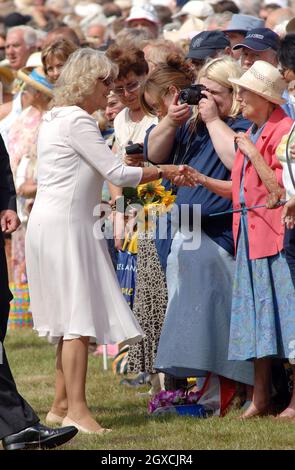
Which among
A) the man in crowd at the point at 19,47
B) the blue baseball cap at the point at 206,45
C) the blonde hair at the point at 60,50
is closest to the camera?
the blue baseball cap at the point at 206,45

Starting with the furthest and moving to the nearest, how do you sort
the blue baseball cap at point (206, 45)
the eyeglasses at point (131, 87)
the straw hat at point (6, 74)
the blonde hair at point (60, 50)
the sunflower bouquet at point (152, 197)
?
the straw hat at point (6, 74) < the blonde hair at point (60, 50) < the eyeglasses at point (131, 87) < the blue baseball cap at point (206, 45) < the sunflower bouquet at point (152, 197)

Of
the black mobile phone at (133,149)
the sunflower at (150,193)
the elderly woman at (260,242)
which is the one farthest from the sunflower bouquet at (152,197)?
the elderly woman at (260,242)

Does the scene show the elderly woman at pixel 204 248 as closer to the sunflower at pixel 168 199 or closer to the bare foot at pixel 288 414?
the sunflower at pixel 168 199

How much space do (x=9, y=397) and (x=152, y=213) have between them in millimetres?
1999

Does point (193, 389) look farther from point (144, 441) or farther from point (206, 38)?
point (206, 38)

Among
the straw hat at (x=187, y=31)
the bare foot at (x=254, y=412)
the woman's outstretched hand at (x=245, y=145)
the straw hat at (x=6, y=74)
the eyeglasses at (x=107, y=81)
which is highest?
the eyeglasses at (x=107, y=81)

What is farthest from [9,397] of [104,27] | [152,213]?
[104,27]

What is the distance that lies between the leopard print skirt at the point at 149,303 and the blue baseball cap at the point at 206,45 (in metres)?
1.25

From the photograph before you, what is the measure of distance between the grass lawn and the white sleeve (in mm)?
1427

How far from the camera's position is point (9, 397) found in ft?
19.6

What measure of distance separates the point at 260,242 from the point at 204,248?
491mm

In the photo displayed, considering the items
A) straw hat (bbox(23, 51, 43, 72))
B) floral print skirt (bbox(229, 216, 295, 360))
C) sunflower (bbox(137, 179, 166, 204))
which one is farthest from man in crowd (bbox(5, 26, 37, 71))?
floral print skirt (bbox(229, 216, 295, 360))

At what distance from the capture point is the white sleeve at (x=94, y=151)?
658 centimetres

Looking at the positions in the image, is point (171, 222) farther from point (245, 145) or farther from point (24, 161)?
point (24, 161)
